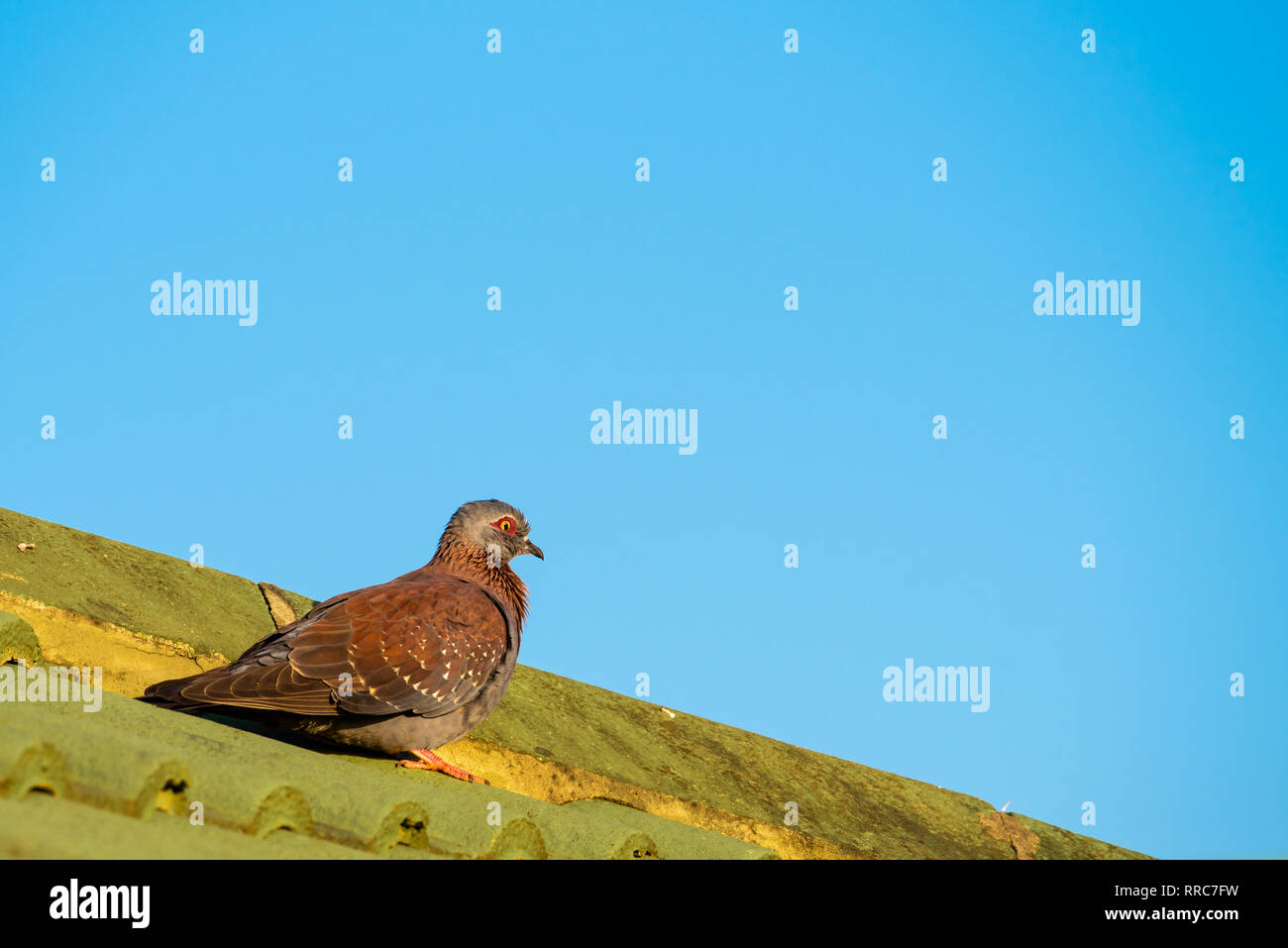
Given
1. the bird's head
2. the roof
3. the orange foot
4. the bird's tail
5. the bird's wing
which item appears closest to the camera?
the roof

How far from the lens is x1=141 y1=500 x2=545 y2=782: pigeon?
20.3 feet

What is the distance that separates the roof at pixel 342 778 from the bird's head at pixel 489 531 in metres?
1.25

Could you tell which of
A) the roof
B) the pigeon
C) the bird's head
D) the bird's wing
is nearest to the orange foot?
the pigeon

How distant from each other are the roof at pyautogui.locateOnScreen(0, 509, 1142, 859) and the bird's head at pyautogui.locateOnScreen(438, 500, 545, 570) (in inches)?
49.1

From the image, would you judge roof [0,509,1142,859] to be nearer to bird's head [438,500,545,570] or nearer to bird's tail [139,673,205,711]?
bird's tail [139,673,205,711]

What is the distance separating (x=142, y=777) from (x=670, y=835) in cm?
330

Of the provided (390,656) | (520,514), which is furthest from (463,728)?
(520,514)

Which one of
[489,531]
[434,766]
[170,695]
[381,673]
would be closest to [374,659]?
[381,673]

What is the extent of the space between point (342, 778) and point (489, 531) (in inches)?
145

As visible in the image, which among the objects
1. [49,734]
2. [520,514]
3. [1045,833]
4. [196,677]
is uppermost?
[520,514]

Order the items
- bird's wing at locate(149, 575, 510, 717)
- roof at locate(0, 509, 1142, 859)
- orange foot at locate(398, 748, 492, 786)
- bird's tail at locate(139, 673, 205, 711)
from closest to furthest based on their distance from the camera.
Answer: roof at locate(0, 509, 1142, 859), bird's tail at locate(139, 673, 205, 711), bird's wing at locate(149, 575, 510, 717), orange foot at locate(398, 748, 492, 786)
